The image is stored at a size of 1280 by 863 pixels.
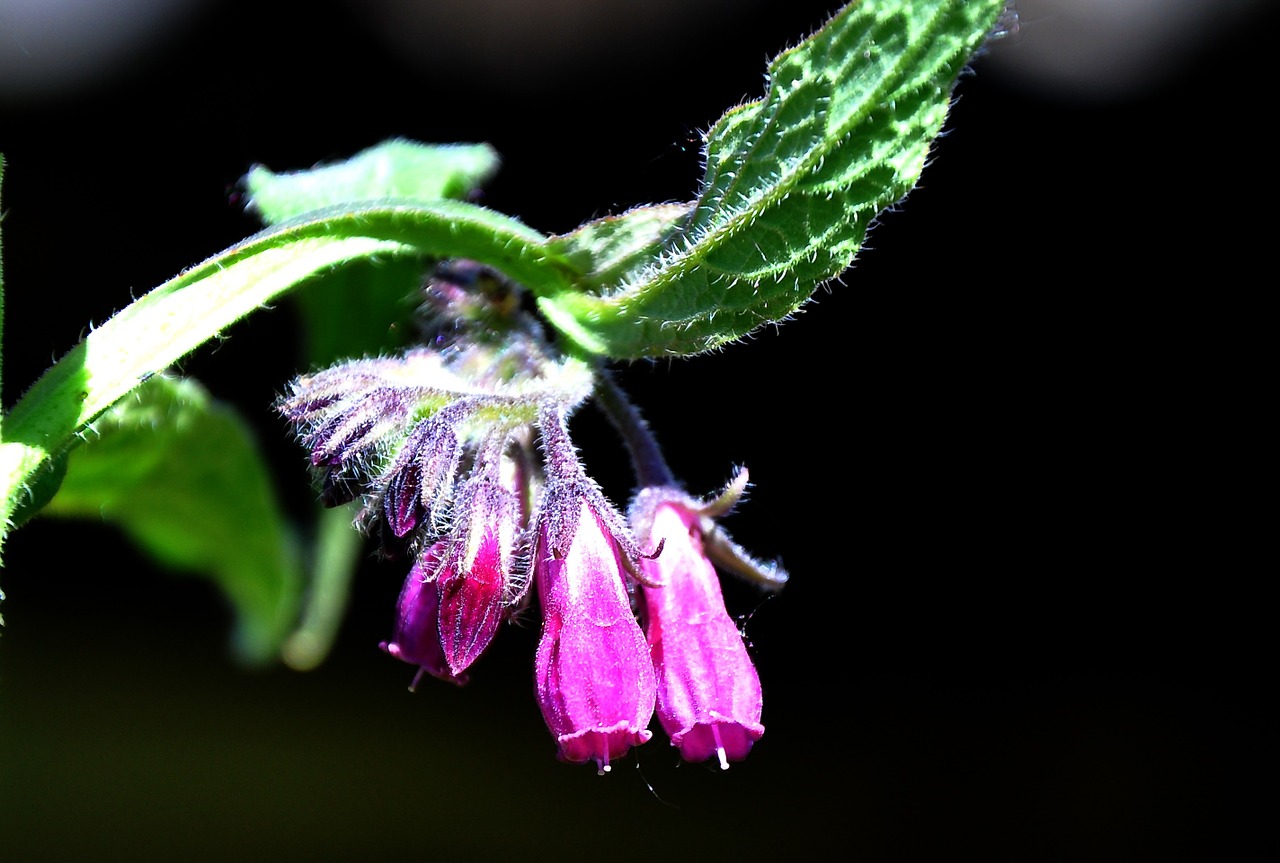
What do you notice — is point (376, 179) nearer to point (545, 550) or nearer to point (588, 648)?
point (545, 550)

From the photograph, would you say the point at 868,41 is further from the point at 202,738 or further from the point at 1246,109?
the point at 202,738

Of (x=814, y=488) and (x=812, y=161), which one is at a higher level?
(x=814, y=488)

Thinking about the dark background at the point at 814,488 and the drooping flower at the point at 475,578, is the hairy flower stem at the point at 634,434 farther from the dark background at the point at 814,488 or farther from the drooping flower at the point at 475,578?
the dark background at the point at 814,488

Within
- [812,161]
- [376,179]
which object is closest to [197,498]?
[376,179]

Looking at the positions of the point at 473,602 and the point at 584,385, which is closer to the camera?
the point at 473,602

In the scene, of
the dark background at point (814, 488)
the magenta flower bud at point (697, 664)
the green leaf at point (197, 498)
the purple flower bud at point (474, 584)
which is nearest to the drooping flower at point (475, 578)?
the purple flower bud at point (474, 584)

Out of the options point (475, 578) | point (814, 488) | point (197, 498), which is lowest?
point (475, 578)

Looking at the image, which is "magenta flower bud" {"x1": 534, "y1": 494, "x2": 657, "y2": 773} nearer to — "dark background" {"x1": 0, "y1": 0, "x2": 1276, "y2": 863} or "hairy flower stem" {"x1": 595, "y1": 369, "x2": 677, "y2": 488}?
"hairy flower stem" {"x1": 595, "y1": 369, "x2": 677, "y2": 488}
